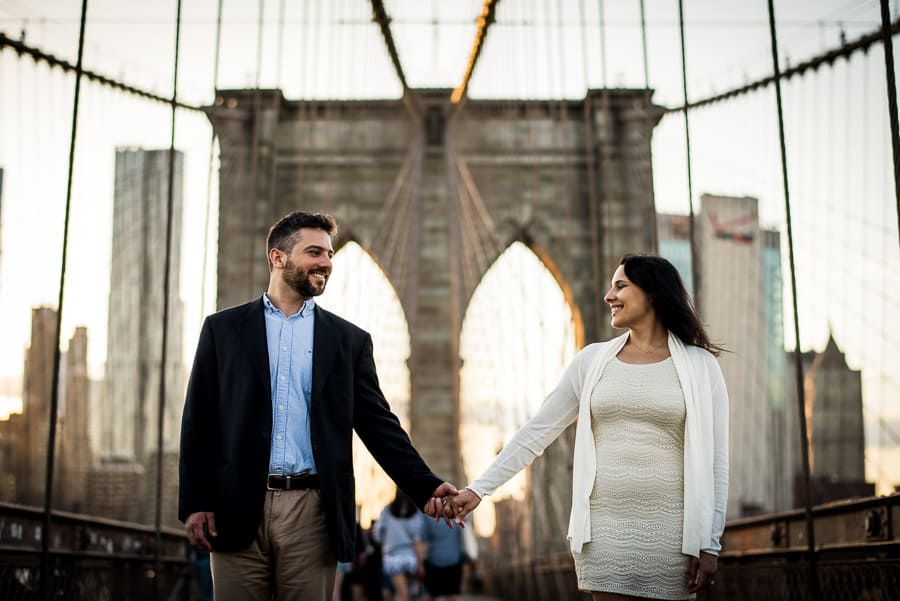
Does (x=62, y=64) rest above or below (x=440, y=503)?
above

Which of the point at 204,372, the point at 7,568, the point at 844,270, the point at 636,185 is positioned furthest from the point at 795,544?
the point at 636,185

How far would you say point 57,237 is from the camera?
9641mm

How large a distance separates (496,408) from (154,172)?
527 cm

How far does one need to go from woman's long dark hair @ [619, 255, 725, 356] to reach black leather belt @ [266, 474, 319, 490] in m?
0.74

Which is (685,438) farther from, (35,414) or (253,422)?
(35,414)

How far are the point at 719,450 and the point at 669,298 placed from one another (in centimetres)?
31

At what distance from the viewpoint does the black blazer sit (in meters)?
2.51

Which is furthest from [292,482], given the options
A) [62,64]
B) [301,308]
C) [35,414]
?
[35,414]

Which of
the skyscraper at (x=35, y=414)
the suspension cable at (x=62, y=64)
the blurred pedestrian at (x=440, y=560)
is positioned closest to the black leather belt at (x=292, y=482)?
the suspension cable at (x=62, y=64)

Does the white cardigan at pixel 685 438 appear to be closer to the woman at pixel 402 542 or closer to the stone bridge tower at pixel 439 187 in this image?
the woman at pixel 402 542

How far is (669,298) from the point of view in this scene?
8.53 feet

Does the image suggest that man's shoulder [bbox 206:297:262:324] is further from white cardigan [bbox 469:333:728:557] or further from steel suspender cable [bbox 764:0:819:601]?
steel suspender cable [bbox 764:0:819:601]

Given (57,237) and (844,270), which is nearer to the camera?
(57,237)

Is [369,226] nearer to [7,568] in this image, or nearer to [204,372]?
[7,568]
